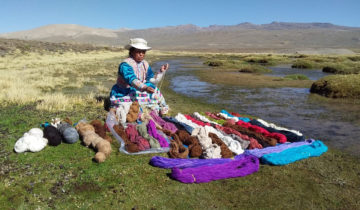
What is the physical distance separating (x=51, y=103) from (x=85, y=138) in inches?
144

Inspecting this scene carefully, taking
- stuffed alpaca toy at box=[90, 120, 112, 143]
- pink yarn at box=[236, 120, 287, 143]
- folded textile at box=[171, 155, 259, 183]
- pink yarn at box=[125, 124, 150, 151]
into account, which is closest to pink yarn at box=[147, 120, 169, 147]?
pink yarn at box=[125, 124, 150, 151]

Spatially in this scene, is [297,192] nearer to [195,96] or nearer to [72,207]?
[72,207]

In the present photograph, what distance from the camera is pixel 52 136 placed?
4949 millimetres

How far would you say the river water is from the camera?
22.5 feet

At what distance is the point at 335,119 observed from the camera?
833 centimetres

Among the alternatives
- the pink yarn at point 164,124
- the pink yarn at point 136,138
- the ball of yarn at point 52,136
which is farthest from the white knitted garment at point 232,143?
the ball of yarn at point 52,136

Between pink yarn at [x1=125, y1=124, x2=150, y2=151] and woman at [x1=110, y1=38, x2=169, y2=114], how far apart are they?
3.42ft

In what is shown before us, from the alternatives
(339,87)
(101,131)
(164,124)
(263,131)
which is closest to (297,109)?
(339,87)

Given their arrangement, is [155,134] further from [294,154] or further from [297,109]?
[297,109]

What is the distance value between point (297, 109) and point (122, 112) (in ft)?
20.7

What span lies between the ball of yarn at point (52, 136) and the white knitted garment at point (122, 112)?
1533mm

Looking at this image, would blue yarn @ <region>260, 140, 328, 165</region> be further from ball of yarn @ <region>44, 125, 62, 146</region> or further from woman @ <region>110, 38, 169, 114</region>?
ball of yarn @ <region>44, 125, 62, 146</region>

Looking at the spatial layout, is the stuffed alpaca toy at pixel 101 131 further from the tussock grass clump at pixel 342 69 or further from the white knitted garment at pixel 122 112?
the tussock grass clump at pixel 342 69

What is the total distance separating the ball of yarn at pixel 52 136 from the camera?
4.94 metres
